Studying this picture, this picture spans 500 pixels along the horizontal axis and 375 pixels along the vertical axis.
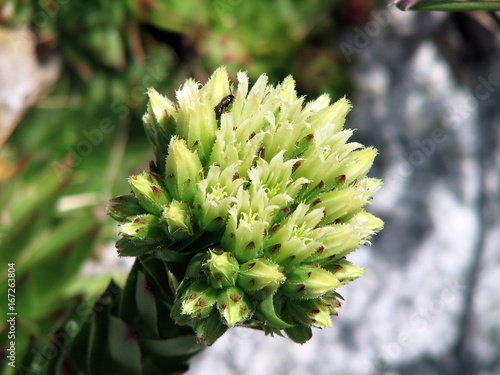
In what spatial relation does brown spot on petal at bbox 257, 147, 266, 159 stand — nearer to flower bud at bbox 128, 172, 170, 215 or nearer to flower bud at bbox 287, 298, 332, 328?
flower bud at bbox 128, 172, 170, 215

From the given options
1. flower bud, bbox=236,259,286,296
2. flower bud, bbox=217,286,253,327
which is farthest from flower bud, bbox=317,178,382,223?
flower bud, bbox=217,286,253,327

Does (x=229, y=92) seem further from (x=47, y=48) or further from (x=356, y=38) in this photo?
(x=356, y=38)

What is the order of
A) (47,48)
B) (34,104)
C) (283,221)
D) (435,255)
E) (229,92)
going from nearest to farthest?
(283,221)
(229,92)
(34,104)
(47,48)
(435,255)

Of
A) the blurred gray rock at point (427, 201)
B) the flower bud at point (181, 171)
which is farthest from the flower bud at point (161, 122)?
the blurred gray rock at point (427, 201)

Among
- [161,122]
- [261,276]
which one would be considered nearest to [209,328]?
[261,276]

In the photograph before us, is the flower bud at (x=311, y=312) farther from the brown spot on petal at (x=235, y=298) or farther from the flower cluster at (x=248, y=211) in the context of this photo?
the brown spot on petal at (x=235, y=298)

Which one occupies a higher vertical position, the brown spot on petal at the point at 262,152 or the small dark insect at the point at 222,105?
the small dark insect at the point at 222,105

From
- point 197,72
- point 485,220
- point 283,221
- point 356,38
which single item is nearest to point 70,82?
point 197,72
